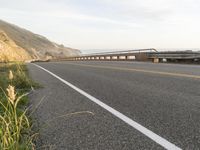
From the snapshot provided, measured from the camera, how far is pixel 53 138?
493 cm

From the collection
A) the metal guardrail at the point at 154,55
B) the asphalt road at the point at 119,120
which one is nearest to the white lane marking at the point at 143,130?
the asphalt road at the point at 119,120

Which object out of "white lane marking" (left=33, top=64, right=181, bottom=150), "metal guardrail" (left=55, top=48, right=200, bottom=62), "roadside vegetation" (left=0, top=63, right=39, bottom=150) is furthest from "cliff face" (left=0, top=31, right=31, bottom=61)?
"white lane marking" (left=33, top=64, right=181, bottom=150)

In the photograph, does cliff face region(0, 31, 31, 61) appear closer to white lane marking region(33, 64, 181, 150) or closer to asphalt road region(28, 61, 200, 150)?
asphalt road region(28, 61, 200, 150)

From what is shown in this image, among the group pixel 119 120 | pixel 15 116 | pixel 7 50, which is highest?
pixel 15 116

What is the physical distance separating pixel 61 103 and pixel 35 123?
202 centimetres

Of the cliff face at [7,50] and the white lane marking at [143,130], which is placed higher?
the white lane marking at [143,130]

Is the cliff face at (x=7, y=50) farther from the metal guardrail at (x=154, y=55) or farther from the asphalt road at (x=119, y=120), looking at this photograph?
the asphalt road at (x=119, y=120)

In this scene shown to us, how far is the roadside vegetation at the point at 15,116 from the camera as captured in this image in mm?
3585

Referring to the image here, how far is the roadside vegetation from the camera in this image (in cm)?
358

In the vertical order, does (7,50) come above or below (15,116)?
below

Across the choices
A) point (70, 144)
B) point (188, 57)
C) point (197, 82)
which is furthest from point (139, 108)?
point (188, 57)

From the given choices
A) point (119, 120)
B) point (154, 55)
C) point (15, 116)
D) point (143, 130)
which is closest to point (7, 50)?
point (154, 55)

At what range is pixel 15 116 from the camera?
3588 millimetres

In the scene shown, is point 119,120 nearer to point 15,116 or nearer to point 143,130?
point 143,130
